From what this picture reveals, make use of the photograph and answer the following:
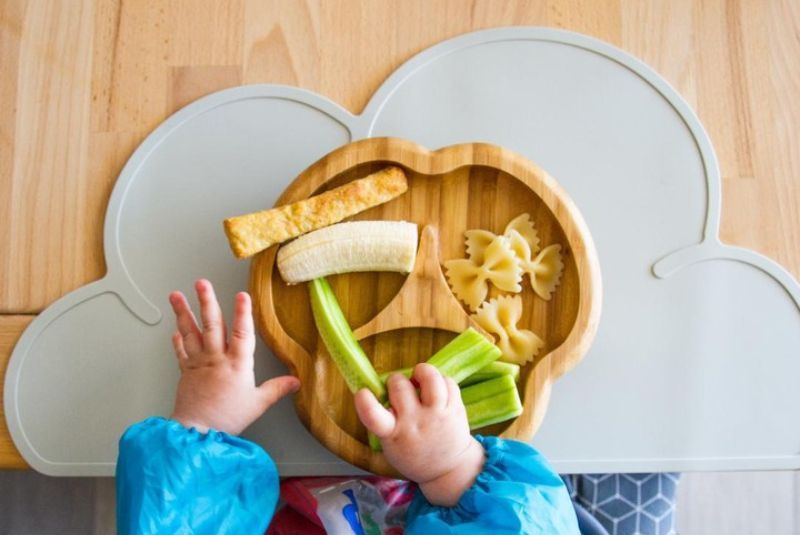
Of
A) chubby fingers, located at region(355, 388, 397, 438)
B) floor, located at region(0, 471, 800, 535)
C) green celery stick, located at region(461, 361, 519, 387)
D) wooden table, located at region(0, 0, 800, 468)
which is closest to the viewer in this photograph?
chubby fingers, located at region(355, 388, 397, 438)

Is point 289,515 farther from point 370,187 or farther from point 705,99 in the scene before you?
point 705,99

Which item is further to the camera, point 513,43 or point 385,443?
point 513,43

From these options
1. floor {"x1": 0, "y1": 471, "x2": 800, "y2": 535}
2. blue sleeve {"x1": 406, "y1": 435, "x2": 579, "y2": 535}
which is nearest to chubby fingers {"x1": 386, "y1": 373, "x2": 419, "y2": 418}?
blue sleeve {"x1": 406, "y1": 435, "x2": 579, "y2": 535}

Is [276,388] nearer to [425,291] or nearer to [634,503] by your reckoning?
[425,291]

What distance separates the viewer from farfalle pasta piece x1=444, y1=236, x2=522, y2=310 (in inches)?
33.3

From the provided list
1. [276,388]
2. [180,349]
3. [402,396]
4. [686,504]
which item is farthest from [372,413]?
[686,504]

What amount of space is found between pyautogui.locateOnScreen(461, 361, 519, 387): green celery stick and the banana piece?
149 mm

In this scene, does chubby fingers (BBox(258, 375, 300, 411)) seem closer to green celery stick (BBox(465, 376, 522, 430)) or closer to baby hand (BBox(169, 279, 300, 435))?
baby hand (BBox(169, 279, 300, 435))

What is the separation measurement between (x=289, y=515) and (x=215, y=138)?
52 centimetres

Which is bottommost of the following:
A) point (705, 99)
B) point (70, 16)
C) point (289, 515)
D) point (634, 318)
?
point (289, 515)

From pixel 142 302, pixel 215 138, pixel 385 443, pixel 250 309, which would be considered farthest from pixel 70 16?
pixel 385 443

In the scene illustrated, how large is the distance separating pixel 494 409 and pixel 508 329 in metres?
0.10

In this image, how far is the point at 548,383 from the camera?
0.83 m

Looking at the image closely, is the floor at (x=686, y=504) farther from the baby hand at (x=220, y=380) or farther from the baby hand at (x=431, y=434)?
the baby hand at (x=431, y=434)
